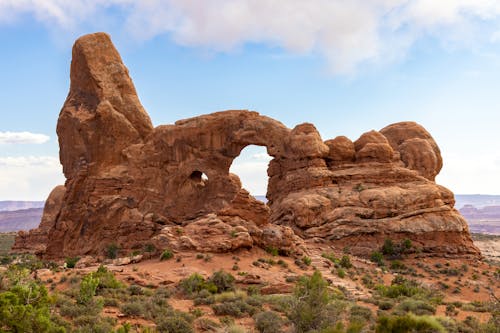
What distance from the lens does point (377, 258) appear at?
31.0m

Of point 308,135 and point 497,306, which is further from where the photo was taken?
point 308,135

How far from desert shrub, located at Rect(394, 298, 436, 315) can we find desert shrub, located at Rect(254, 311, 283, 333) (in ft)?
16.2

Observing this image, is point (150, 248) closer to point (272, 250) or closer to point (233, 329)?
point (272, 250)

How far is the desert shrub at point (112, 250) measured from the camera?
33.9m

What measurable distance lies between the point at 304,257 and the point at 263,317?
522 inches

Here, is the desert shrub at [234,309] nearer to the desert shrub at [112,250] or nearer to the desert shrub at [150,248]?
the desert shrub at [150,248]

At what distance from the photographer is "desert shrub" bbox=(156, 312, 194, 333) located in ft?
38.3

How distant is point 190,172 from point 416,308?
25783 millimetres

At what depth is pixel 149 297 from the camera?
15.7m

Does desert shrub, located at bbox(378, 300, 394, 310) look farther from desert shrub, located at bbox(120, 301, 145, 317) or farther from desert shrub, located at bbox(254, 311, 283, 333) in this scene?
desert shrub, located at bbox(120, 301, 145, 317)

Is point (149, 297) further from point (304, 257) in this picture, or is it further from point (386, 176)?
point (386, 176)

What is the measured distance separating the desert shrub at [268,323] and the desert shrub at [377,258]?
1944 centimetres

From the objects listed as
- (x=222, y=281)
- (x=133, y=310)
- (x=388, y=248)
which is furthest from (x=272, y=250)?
(x=133, y=310)

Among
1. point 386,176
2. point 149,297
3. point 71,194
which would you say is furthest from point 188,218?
point 149,297
